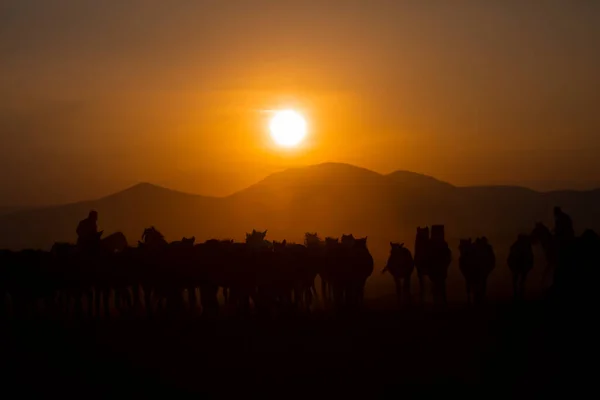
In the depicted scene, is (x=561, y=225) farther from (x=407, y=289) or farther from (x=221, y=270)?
(x=221, y=270)

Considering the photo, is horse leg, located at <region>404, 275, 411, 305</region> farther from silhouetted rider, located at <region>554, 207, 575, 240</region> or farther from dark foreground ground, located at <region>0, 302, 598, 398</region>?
silhouetted rider, located at <region>554, 207, 575, 240</region>

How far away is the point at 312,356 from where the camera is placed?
20.0 metres

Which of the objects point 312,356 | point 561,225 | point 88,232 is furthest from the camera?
point 88,232

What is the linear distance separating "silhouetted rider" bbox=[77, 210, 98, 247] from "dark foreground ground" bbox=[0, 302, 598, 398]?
17.4ft

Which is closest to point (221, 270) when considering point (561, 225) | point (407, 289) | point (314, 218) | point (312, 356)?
point (407, 289)

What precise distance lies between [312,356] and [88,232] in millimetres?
15469

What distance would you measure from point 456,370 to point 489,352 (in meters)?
1.91

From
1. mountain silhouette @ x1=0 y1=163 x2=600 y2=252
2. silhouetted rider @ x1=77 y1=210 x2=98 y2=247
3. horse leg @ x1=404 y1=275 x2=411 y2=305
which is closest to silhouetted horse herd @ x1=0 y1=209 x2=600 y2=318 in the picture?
horse leg @ x1=404 y1=275 x2=411 y2=305

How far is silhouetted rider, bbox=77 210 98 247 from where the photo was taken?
3117cm

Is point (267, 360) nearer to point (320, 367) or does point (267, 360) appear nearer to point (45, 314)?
point (320, 367)

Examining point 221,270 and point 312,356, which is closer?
point 312,356

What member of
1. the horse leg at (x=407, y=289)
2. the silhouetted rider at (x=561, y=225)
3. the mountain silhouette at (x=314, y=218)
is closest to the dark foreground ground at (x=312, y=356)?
the horse leg at (x=407, y=289)

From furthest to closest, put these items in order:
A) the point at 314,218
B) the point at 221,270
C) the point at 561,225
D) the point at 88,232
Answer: the point at 314,218 → the point at 88,232 → the point at 561,225 → the point at 221,270

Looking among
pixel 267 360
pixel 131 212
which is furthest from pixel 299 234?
pixel 267 360
